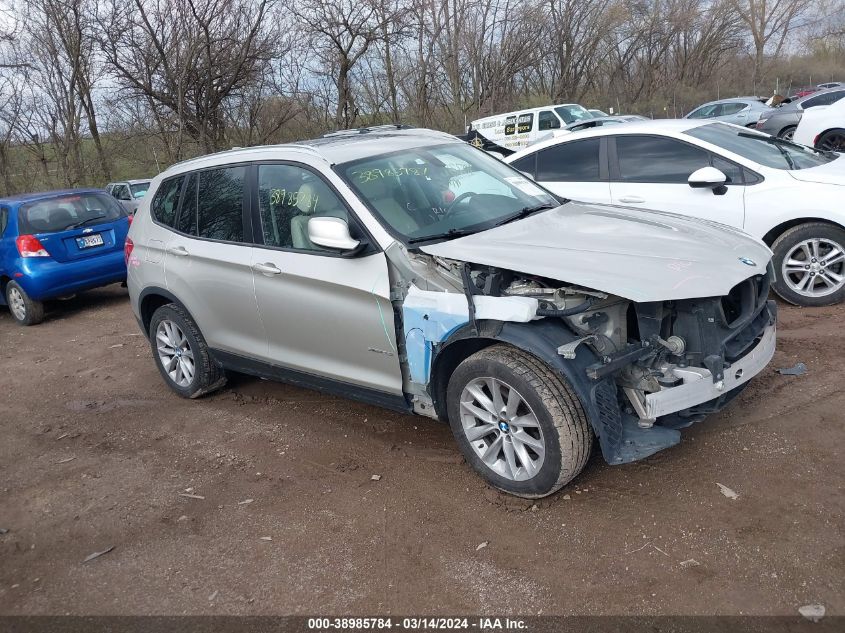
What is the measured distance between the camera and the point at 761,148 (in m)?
6.45

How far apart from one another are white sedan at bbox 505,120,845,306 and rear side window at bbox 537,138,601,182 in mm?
10

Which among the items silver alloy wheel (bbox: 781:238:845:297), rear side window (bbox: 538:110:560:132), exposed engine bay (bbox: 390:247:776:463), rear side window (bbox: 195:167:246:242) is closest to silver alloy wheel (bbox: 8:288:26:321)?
rear side window (bbox: 195:167:246:242)

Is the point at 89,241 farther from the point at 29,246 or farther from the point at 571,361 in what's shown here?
the point at 571,361

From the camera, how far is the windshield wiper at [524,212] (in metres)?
4.12

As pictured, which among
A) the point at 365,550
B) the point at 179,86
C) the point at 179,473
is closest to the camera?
the point at 365,550

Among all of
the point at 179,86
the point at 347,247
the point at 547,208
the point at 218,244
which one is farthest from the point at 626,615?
the point at 179,86

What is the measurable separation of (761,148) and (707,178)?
1075 mm

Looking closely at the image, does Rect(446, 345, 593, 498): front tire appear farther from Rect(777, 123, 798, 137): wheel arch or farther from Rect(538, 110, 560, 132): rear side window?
Rect(538, 110, 560, 132): rear side window

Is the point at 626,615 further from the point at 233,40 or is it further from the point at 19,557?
the point at 233,40

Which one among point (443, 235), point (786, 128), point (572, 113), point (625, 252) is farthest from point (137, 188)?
point (625, 252)

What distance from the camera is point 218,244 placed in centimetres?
470

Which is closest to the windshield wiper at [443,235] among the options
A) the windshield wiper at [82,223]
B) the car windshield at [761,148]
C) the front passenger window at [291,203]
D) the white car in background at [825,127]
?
the front passenger window at [291,203]

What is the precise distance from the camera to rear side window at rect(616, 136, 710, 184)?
630 centimetres

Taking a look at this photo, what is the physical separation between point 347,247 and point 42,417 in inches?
136
